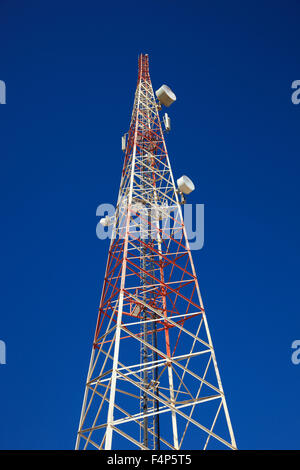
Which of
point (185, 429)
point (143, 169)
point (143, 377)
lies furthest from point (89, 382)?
point (143, 169)

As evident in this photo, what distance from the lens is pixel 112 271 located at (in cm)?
1808

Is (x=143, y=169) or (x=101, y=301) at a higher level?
(x=143, y=169)

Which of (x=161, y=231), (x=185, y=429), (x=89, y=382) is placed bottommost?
(x=185, y=429)

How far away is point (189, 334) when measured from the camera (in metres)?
15.5

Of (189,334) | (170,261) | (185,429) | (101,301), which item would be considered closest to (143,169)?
(170,261)
